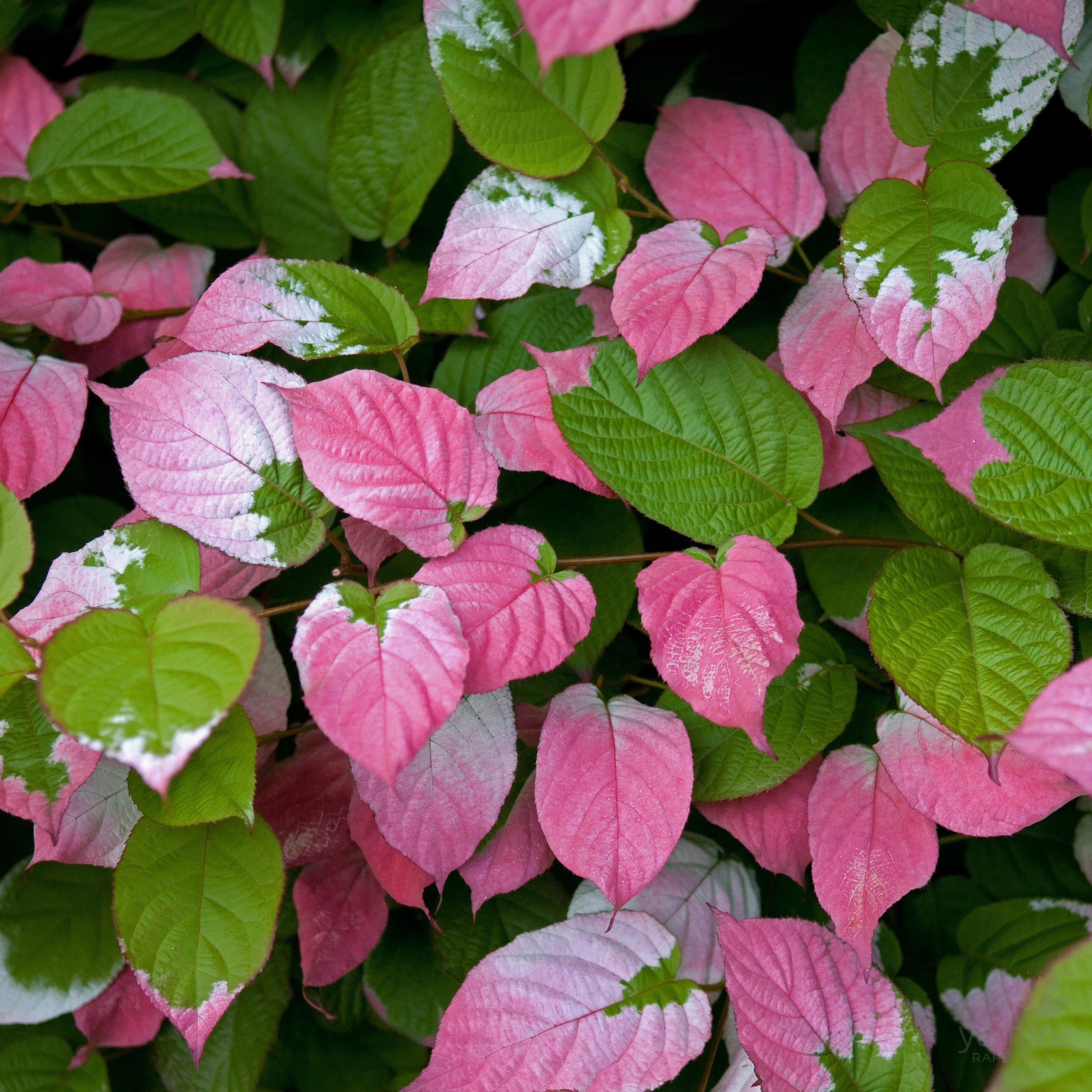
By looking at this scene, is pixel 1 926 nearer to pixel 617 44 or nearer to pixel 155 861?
pixel 155 861

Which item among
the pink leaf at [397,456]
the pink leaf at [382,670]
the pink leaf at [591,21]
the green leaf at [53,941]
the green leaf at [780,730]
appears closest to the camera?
the pink leaf at [591,21]

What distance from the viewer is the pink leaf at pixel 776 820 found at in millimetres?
739

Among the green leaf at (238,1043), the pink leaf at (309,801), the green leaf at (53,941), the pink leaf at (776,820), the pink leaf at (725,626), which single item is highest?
the pink leaf at (725,626)

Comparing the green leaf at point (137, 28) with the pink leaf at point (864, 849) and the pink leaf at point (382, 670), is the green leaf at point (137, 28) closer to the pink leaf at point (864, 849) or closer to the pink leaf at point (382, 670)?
the pink leaf at point (382, 670)

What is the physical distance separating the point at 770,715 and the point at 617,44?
77 centimetres

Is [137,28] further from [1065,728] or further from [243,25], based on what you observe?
[1065,728]

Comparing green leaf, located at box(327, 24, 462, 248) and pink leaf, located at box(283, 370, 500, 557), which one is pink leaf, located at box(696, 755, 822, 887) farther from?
green leaf, located at box(327, 24, 462, 248)

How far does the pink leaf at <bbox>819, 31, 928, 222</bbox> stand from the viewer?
2.50ft

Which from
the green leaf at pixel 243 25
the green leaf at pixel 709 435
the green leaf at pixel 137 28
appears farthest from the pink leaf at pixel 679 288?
the green leaf at pixel 137 28

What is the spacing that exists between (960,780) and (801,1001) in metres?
0.22

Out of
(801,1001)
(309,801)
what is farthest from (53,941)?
(801,1001)

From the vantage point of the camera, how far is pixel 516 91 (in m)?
0.73

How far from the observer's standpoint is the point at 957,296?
0.62 metres

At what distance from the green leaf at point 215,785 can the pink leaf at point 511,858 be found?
21 centimetres
